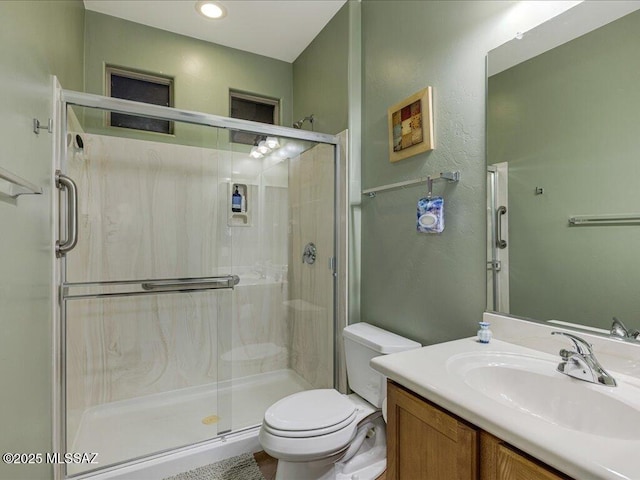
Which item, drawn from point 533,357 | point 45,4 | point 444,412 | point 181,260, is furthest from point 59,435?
point 533,357

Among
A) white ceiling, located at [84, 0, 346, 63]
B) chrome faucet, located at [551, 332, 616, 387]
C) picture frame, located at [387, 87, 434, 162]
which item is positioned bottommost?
chrome faucet, located at [551, 332, 616, 387]

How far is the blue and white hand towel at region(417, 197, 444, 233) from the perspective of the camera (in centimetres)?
147

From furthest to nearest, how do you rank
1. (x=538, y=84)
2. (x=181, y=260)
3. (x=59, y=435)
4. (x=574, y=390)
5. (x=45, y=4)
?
(x=181, y=260) < (x=59, y=435) < (x=45, y=4) < (x=538, y=84) < (x=574, y=390)

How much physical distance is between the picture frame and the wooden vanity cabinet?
44.4 inches

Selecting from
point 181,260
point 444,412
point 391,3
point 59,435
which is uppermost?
point 391,3

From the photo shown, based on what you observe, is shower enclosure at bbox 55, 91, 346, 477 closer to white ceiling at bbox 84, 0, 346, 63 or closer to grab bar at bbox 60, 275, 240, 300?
grab bar at bbox 60, 275, 240, 300

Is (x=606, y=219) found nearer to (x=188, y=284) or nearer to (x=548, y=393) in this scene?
(x=548, y=393)

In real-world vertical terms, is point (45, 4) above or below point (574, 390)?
above

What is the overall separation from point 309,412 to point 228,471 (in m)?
0.67

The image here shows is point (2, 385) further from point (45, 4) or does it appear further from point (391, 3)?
point (391, 3)

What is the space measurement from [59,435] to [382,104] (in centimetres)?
238

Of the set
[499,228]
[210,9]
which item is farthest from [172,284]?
[499,228]

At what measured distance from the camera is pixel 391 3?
1829 millimetres

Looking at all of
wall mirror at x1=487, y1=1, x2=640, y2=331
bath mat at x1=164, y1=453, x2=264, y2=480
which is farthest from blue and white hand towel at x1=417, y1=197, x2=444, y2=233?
bath mat at x1=164, y1=453, x2=264, y2=480
